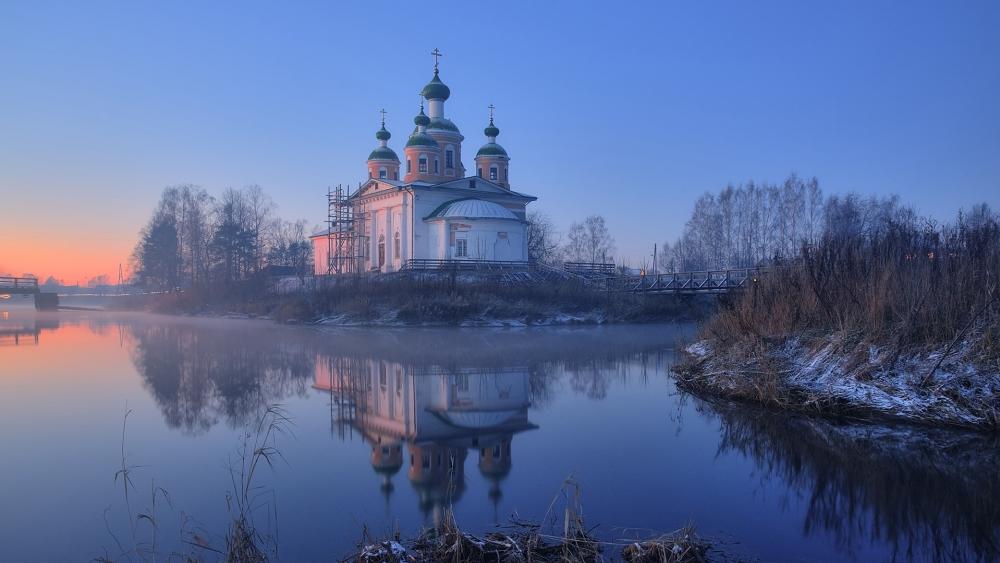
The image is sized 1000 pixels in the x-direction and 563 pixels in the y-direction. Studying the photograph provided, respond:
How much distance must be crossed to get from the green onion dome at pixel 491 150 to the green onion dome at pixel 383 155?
663cm

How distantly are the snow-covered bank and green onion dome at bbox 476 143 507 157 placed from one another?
121ft

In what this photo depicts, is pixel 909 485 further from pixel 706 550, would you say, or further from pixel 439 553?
pixel 439 553

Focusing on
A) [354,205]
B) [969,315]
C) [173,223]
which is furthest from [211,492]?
[173,223]

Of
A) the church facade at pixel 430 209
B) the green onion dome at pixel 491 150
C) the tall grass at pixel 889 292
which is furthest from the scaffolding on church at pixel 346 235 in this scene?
the tall grass at pixel 889 292

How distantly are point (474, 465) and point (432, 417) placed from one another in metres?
2.56

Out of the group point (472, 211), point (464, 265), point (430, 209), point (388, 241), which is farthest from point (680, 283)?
point (388, 241)

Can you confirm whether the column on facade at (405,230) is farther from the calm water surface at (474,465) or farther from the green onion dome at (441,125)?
the calm water surface at (474,465)

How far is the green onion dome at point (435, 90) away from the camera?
1777 inches

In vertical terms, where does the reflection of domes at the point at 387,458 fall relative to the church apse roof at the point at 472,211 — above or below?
below

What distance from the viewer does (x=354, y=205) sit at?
45219 millimetres

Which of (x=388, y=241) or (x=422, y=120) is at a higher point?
(x=422, y=120)

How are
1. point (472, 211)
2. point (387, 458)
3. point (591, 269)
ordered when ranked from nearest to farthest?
1. point (387, 458)
2. point (472, 211)
3. point (591, 269)

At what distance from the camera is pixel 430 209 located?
4038 centimetres

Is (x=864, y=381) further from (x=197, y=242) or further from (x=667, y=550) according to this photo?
(x=197, y=242)
